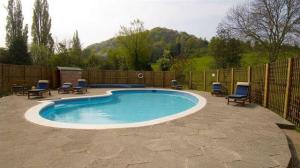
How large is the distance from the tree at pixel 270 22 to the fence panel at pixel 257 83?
11059mm

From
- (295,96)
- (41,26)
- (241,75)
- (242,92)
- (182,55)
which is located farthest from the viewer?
(41,26)

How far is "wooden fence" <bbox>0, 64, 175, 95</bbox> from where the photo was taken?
1505 centimetres

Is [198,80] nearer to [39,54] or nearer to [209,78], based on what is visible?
[209,78]

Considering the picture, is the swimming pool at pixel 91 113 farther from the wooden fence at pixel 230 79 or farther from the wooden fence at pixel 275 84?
the wooden fence at pixel 230 79

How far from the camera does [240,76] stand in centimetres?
1225

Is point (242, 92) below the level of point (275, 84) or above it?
below

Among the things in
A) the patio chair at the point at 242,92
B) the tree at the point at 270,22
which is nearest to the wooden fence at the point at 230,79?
the patio chair at the point at 242,92

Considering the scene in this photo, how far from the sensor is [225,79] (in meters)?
14.5

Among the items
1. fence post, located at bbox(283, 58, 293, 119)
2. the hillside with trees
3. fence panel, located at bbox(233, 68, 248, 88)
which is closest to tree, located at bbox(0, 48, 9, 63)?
the hillside with trees

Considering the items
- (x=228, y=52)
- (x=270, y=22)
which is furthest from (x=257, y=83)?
(x=228, y=52)

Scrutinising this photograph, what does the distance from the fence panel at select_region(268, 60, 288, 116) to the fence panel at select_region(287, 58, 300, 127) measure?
1.97 feet

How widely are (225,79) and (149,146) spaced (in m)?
11.6

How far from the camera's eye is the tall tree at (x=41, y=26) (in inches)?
1228

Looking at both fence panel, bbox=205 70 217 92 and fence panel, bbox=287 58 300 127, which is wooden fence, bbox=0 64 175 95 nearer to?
fence panel, bbox=205 70 217 92
